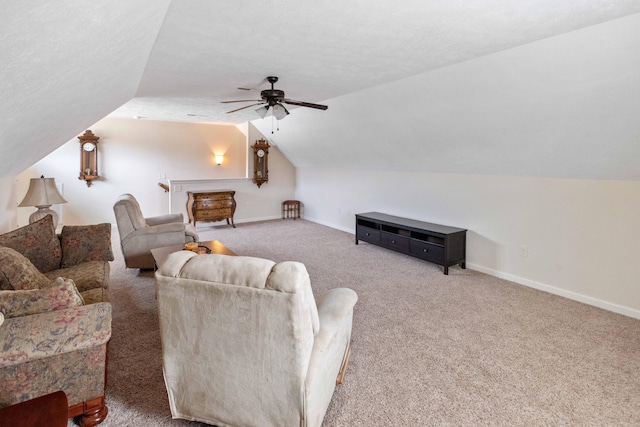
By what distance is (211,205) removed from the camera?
23.1ft

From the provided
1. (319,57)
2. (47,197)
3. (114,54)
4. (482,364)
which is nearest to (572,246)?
(482,364)

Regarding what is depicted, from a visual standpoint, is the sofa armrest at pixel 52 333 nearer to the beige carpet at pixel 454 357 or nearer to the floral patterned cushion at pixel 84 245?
the beige carpet at pixel 454 357

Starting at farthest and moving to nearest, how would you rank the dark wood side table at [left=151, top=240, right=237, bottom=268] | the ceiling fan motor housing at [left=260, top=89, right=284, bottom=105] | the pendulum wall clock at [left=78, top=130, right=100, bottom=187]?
the pendulum wall clock at [left=78, top=130, right=100, bottom=187] < the ceiling fan motor housing at [left=260, top=89, right=284, bottom=105] < the dark wood side table at [left=151, top=240, right=237, bottom=268]

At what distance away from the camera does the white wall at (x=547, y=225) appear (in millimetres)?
3271

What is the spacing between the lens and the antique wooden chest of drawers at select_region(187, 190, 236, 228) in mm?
6859

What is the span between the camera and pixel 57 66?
173 centimetres

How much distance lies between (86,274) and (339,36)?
283 centimetres

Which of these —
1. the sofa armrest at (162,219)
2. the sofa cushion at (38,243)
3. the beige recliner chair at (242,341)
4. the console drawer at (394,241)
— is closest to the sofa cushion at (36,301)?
the beige recliner chair at (242,341)

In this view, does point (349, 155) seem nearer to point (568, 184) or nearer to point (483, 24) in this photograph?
point (568, 184)

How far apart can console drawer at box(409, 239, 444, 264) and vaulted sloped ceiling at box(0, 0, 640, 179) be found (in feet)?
3.73

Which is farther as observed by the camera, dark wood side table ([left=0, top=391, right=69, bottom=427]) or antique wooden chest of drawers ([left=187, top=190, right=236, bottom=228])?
antique wooden chest of drawers ([left=187, top=190, right=236, bottom=228])

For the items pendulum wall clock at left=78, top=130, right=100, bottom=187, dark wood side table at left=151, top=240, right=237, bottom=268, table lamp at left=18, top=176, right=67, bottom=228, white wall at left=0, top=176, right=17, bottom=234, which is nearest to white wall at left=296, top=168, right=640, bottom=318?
dark wood side table at left=151, top=240, right=237, bottom=268

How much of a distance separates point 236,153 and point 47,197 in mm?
4408

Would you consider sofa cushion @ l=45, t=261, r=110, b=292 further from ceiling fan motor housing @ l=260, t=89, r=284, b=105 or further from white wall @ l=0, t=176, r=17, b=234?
ceiling fan motor housing @ l=260, t=89, r=284, b=105
